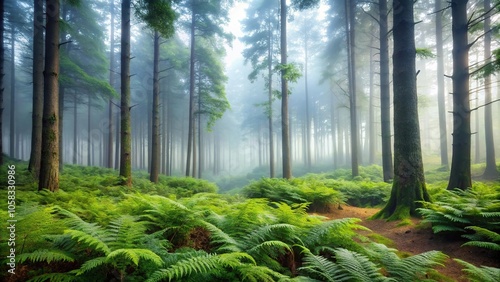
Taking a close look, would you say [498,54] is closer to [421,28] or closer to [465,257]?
[465,257]

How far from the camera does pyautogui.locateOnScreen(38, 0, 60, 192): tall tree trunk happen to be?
6066mm

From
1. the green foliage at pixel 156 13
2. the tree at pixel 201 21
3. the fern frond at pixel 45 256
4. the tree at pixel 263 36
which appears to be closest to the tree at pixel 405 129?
the fern frond at pixel 45 256

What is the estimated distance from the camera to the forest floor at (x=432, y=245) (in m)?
3.50

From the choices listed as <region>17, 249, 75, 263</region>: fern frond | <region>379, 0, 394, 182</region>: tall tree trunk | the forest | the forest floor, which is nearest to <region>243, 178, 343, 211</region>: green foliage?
the forest

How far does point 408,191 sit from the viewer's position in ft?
20.0

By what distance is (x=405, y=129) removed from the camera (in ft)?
20.2

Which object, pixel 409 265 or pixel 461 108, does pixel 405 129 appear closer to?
pixel 461 108

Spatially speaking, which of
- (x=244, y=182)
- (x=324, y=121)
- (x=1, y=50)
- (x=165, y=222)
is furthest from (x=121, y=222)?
(x=324, y=121)

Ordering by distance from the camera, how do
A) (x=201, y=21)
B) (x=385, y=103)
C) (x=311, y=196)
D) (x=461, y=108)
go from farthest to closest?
(x=201, y=21) < (x=385, y=103) < (x=311, y=196) < (x=461, y=108)

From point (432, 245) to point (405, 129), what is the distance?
2.95 metres

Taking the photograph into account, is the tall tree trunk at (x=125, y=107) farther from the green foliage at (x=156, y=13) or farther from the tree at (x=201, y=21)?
the tree at (x=201, y=21)

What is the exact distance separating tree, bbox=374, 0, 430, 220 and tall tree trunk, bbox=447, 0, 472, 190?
1643 mm

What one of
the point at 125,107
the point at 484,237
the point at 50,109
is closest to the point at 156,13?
the point at 125,107

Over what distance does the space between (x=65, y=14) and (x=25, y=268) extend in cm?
1878
